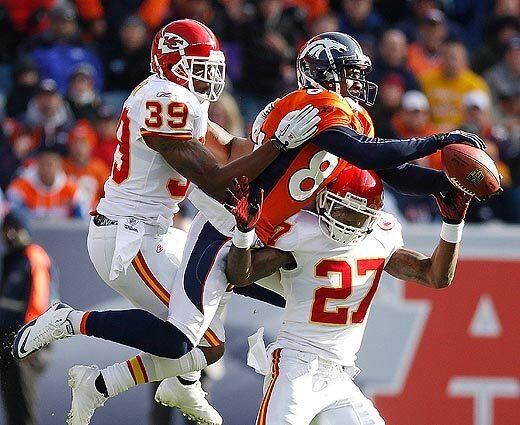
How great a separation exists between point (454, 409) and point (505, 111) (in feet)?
11.2

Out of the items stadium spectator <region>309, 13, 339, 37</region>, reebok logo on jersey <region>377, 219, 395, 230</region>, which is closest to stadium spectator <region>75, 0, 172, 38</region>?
stadium spectator <region>309, 13, 339, 37</region>

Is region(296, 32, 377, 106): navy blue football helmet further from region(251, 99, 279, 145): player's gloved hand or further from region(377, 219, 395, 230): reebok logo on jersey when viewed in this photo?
region(377, 219, 395, 230): reebok logo on jersey

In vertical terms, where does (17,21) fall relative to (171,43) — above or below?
below

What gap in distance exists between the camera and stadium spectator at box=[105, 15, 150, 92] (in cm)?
1059

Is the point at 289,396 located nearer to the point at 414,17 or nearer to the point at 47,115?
the point at 47,115

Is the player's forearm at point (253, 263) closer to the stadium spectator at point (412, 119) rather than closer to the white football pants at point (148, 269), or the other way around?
the white football pants at point (148, 269)

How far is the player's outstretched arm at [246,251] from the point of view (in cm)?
557

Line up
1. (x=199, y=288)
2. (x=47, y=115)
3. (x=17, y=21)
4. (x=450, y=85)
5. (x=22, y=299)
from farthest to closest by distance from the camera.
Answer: (x=17, y=21), (x=450, y=85), (x=47, y=115), (x=22, y=299), (x=199, y=288)

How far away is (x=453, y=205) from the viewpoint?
5.86 m

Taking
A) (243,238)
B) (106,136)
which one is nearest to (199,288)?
(243,238)

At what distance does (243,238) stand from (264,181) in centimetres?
35

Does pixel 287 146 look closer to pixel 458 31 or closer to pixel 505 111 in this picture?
pixel 505 111

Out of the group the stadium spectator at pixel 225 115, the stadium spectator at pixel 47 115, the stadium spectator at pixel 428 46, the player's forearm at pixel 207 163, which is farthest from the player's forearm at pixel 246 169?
the stadium spectator at pixel 428 46

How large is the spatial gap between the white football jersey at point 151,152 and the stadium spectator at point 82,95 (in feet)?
13.6
